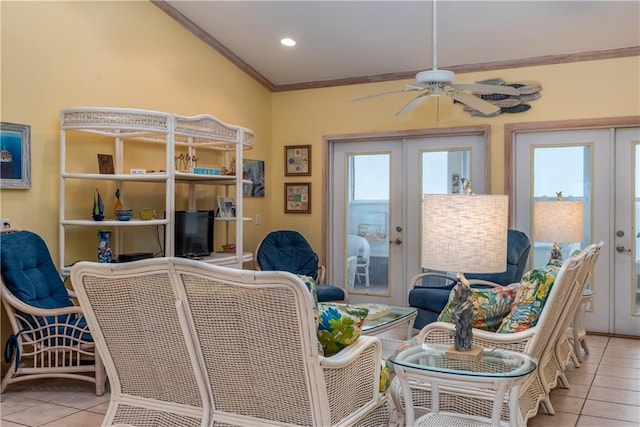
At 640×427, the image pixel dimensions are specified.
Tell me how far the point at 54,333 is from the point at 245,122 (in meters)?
3.34

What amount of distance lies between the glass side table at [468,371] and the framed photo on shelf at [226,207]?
3140 millimetres

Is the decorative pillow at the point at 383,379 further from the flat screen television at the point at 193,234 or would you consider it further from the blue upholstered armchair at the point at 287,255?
the blue upholstered armchair at the point at 287,255

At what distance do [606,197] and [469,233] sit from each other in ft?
11.9

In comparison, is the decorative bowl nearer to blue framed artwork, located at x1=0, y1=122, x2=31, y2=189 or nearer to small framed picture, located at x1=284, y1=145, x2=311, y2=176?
blue framed artwork, located at x1=0, y1=122, x2=31, y2=189

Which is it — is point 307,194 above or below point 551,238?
above

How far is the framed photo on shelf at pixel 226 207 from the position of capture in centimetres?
534

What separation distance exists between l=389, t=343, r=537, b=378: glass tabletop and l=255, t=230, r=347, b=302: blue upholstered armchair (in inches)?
127

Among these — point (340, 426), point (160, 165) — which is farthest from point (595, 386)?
point (160, 165)

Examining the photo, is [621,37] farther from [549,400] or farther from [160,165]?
[160,165]

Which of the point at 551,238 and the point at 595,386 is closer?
the point at 595,386

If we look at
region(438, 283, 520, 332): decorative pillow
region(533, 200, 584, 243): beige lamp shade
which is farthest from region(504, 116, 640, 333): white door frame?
region(438, 283, 520, 332): decorative pillow

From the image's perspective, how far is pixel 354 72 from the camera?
6078mm

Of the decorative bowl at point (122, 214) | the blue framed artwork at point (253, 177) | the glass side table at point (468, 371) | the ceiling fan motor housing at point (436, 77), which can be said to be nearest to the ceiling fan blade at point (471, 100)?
the ceiling fan motor housing at point (436, 77)

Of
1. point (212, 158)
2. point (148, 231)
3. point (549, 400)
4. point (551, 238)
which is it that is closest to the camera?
point (549, 400)
